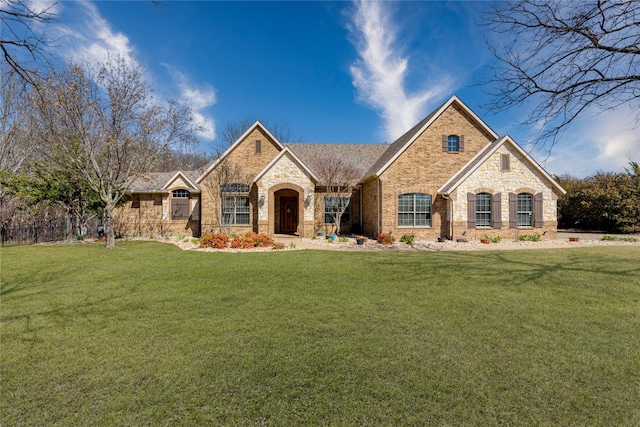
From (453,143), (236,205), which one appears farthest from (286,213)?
(453,143)

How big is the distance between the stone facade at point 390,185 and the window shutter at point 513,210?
0.24 meters

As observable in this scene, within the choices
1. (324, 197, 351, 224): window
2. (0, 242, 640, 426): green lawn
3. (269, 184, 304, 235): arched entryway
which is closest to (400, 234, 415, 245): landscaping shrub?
(324, 197, 351, 224): window

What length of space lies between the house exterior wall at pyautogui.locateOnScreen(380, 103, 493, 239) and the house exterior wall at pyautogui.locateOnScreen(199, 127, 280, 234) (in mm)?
8223

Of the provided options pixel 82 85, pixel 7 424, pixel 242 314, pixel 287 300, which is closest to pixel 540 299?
pixel 287 300

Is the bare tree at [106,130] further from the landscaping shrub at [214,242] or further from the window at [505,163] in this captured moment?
the window at [505,163]

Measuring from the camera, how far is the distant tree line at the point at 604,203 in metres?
19.9

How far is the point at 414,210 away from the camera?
1698 cm

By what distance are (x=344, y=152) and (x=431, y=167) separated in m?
8.52

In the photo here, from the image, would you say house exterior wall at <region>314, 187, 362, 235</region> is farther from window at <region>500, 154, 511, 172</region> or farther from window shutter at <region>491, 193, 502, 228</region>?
window at <region>500, 154, 511, 172</region>

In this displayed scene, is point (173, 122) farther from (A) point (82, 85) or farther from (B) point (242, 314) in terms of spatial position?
(B) point (242, 314)

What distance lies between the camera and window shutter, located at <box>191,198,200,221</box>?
20344mm

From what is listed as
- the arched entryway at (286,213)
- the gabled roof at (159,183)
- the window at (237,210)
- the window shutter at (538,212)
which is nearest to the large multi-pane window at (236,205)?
the window at (237,210)

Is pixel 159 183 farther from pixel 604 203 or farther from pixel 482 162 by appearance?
pixel 604 203

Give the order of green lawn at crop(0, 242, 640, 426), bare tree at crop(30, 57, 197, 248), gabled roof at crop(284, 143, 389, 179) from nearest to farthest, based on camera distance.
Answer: green lawn at crop(0, 242, 640, 426)
bare tree at crop(30, 57, 197, 248)
gabled roof at crop(284, 143, 389, 179)
